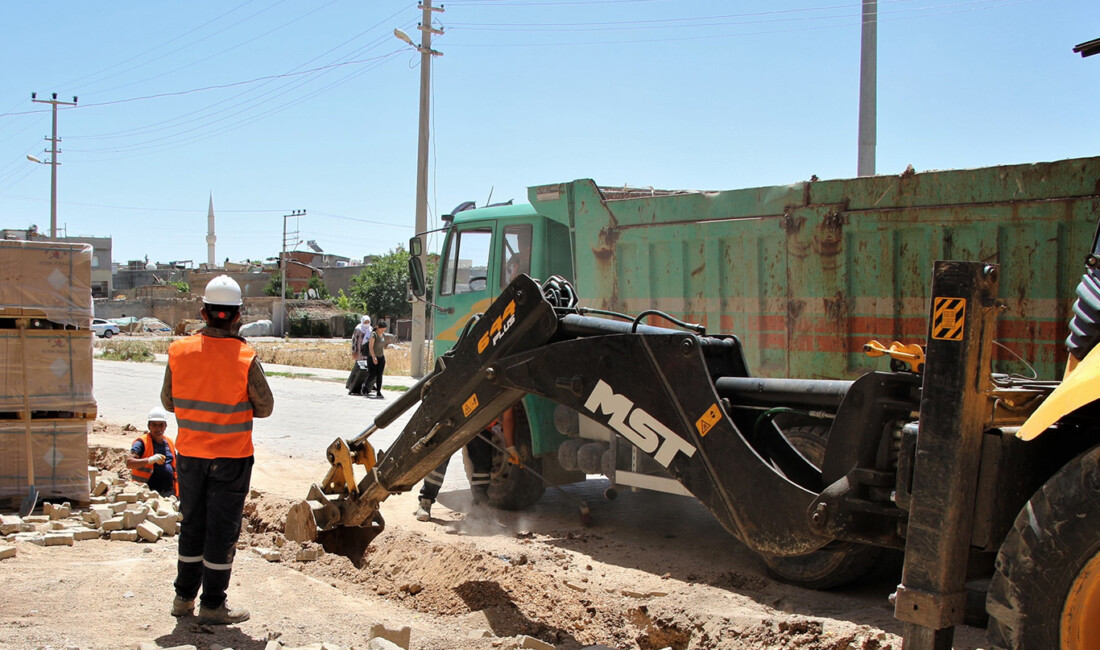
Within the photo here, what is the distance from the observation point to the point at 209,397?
15.6 feet

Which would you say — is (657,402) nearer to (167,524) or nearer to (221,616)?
→ (221,616)

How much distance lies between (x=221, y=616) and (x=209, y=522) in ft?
1.52

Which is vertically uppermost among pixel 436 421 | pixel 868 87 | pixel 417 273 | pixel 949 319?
pixel 868 87

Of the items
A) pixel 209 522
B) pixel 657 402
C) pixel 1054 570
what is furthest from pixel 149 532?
pixel 1054 570

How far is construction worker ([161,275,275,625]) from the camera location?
187 inches

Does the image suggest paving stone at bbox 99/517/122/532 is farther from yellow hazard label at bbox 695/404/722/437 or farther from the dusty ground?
yellow hazard label at bbox 695/404/722/437

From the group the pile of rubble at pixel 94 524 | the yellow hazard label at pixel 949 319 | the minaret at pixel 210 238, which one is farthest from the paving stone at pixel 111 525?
the minaret at pixel 210 238

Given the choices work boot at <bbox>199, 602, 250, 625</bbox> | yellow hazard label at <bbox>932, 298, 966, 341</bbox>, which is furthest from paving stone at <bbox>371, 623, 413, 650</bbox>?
yellow hazard label at <bbox>932, 298, 966, 341</bbox>

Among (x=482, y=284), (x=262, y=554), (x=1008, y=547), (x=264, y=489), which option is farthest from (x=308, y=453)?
(x=1008, y=547)

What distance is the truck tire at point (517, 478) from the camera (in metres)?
7.88

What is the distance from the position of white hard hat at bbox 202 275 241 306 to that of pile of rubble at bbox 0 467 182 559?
209 centimetres

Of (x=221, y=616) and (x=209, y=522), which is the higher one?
(x=209, y=522)

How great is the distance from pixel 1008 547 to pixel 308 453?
9.39m

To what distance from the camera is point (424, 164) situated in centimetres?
2270
